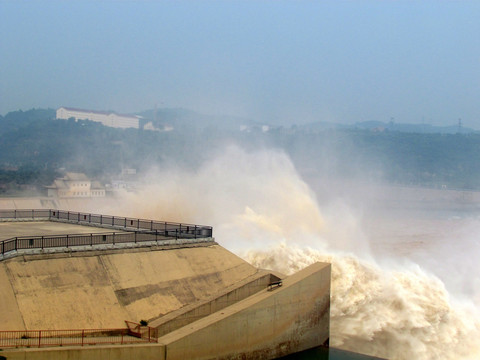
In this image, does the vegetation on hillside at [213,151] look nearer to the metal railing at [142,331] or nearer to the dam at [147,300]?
the dam at [147,300]

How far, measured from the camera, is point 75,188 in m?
80.5

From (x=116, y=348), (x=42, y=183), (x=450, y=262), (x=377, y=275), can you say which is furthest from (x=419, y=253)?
(x=42, y=183)

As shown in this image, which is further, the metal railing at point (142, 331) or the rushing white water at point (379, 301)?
the rushing white water at point (379, 301)

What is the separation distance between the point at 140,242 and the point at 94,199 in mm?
56832

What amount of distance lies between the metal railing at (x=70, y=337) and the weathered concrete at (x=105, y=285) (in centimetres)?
21

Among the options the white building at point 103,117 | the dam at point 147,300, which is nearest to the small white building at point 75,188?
the dam at point 147,300

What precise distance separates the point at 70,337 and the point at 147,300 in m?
3.21

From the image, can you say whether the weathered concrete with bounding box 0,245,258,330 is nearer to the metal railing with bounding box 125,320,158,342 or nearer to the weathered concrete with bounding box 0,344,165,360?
the metal railing with bounding box 125,320,158,342

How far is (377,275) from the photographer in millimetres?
25406

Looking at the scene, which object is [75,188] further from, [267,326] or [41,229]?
[267,326]

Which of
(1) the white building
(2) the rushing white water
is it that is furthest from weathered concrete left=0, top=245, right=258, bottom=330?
(1) the white building

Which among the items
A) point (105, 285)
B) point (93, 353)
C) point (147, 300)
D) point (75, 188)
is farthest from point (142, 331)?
point (75, 188)

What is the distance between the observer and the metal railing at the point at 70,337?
1458cm

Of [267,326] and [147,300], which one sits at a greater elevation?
[147,300]
